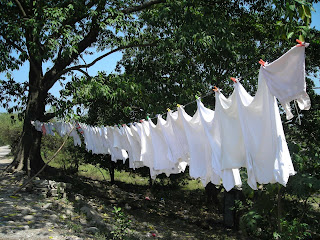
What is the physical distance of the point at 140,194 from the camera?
12781mm

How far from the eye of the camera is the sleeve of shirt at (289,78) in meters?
2.52


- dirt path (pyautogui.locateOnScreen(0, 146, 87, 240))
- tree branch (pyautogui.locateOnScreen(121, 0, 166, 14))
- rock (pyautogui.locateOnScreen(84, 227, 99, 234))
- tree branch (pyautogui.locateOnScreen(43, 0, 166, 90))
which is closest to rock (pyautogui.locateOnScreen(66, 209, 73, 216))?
dirt path (pyautogui.locateOnScreen(0, 146, 87, 240))

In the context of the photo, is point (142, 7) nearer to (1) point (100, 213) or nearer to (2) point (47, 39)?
(2) point (47, 39)

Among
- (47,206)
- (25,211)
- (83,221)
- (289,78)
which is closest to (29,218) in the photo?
Result: (25,211)

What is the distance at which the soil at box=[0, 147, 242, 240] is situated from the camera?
5480 millimetres

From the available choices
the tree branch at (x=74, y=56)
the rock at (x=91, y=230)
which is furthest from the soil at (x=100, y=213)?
the tree branch at (x=74, y=56)

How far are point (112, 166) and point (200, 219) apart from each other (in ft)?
14.6

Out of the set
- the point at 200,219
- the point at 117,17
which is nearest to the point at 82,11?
the point at 117,17

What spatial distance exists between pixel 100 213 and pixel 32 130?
392cm

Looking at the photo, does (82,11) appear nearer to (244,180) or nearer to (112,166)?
(244,180)

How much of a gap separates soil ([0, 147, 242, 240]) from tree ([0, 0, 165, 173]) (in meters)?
1.87

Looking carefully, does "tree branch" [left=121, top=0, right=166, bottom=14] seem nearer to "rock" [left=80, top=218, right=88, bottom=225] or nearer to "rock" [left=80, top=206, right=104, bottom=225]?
"rock" [left=80, top=206, right=104, bottom=225]

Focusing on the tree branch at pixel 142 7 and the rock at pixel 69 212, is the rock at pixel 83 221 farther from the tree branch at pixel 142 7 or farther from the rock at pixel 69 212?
the tree branch at pixel 142 7

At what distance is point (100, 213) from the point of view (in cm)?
829
